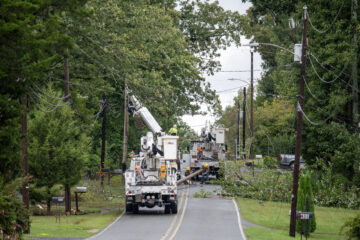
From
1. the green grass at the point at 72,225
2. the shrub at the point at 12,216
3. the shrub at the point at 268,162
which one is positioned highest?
the shrub at the point at 268,162

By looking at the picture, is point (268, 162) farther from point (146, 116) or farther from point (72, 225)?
point (72, 225)

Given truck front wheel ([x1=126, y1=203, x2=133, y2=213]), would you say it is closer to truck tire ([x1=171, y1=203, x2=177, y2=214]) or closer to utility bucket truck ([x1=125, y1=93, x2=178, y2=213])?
utility bucket truck ([x1=125, y1=93, x2=178, y2=213])

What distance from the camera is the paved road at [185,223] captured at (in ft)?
81.7

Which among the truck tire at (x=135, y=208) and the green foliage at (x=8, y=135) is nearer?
the green foliage at (x=8, y=135)

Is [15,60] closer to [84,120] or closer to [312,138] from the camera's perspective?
[84,120]

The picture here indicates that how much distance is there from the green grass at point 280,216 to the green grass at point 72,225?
6.35 metres

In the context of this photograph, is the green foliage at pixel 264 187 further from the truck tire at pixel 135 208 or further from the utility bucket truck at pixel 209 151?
the truck tire at pixel 135 208

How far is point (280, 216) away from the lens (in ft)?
106

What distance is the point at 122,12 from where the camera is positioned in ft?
111

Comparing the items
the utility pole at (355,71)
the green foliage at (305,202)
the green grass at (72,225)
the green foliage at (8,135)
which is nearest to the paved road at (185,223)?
the green grass at (72,225)

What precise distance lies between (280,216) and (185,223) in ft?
20.1

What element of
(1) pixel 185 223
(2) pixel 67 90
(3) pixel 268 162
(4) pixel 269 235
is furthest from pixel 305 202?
(2) pixel 67 90

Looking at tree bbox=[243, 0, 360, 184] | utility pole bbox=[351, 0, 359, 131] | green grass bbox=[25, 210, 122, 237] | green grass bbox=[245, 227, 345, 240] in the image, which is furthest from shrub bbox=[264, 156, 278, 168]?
green grass bbox=[25, 210, 122, 237]

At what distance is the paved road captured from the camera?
81.7 ft
